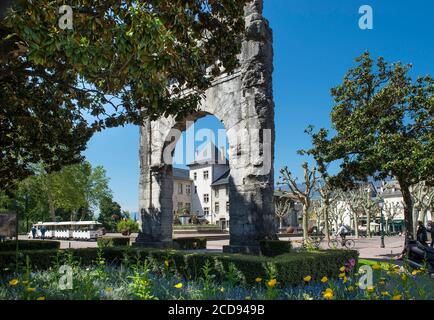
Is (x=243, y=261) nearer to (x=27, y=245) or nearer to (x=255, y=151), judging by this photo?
(x=255, y=151)

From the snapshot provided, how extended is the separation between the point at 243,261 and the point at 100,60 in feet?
16.6

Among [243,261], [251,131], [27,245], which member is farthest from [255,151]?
[27,245]

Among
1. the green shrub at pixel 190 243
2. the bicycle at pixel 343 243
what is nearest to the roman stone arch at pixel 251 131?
the green shrub at pixel 190 243

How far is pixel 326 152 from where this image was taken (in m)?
19.1

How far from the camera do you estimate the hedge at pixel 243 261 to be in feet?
26.9

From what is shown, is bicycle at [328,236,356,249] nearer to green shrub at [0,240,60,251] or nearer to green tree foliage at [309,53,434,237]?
green tree foliage at [309,53,434,237]

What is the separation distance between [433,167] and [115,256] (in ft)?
43.2

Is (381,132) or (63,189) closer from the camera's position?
(381,132)

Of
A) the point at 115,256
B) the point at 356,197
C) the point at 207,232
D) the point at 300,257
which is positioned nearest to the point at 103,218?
the point at 207,232

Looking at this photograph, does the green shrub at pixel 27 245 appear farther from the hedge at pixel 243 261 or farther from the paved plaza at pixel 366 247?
the hedge at pixel 243 261

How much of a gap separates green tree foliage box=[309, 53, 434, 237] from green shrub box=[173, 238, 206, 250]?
27.2ft

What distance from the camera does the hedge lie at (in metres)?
8.19

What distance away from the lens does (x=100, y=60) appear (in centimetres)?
621
